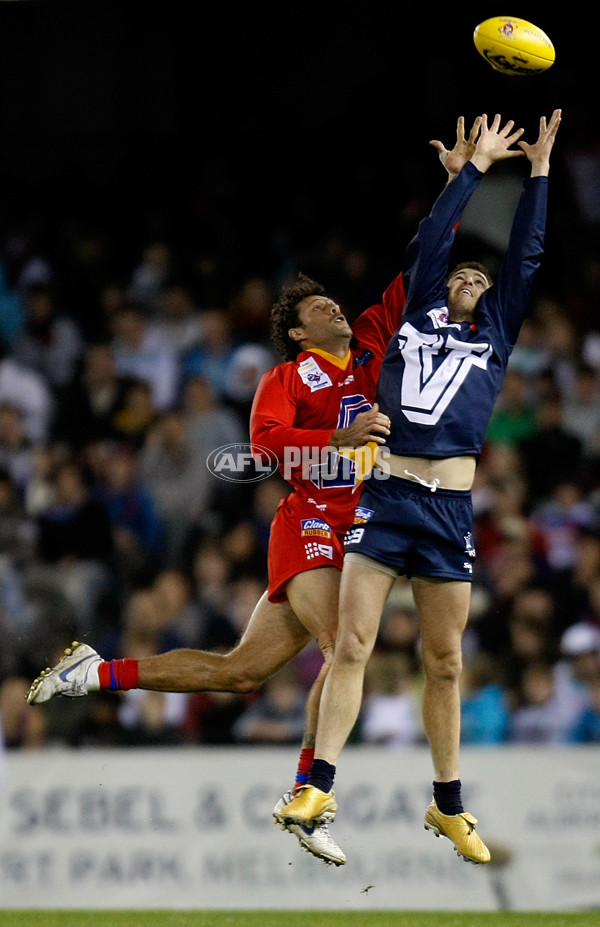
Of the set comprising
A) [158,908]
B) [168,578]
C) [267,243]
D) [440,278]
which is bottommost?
[158,908]

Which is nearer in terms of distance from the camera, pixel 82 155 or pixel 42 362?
pixel 42 362

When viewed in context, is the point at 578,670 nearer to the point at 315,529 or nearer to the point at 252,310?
the point at 315,529

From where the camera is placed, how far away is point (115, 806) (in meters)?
9.34

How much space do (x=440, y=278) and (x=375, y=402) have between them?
2.02 feet

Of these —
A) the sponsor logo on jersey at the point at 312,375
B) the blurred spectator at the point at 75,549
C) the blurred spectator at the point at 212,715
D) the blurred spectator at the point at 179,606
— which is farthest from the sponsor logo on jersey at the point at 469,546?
the blurred spectator at the point at 75,549

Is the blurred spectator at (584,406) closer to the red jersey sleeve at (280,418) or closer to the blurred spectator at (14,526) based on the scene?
the blurred spectator at (14,526)

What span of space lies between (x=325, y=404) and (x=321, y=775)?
166cm

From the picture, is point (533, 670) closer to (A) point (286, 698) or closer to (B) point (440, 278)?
(A) point (286, 698)

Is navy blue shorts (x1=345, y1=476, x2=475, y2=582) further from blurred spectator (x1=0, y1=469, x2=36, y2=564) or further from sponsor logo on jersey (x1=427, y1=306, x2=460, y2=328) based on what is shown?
blurred spectator (x1=0, y1=469, x2=36, y2=564)

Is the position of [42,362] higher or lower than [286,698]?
higher

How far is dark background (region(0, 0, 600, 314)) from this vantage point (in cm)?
1236

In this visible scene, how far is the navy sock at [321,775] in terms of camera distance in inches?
229
